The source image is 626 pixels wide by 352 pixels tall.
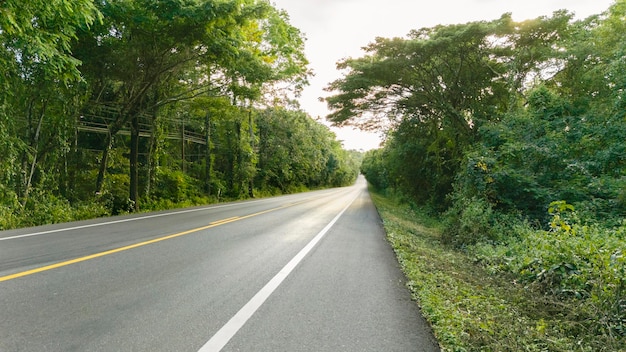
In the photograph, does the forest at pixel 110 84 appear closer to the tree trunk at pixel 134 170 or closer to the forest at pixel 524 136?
the tree trunk at pixel 134 170

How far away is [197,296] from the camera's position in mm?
3898

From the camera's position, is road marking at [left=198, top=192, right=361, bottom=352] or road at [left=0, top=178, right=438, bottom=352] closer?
road marking at [left=198, top=192, right=361, bottom=352]

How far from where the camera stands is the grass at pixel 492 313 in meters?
3.09

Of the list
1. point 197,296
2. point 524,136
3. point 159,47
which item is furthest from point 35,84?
point 524,136

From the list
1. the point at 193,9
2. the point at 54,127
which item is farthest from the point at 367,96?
the point at 54,127

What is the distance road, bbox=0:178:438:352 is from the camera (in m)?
2.90

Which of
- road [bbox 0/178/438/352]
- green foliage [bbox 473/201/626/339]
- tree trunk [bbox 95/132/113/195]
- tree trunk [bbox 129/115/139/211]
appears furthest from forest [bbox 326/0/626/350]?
tree trunk [bbox 95/132/113/195]

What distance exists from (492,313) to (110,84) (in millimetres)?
17685

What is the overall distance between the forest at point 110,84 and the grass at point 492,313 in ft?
30.1

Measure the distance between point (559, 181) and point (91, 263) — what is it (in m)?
11.3

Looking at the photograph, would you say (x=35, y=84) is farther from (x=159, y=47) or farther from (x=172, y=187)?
(x=172, y=187)

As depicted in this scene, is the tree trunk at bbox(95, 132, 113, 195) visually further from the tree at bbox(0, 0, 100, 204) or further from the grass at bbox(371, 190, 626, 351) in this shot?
the grass at bbox(371, 190, 626, 351)

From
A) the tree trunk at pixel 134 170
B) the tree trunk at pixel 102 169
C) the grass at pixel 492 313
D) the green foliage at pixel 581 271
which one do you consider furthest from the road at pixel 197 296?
the tree trunk at pixel 134 170

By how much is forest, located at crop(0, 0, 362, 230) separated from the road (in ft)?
14.8
